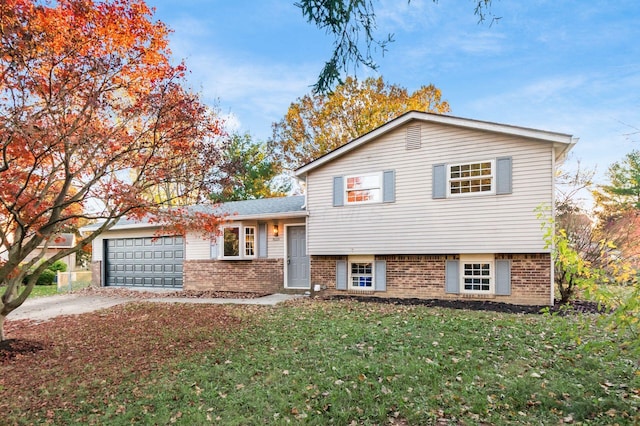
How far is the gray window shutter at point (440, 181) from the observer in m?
11.1

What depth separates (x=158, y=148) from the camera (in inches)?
310

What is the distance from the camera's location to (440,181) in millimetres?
11188

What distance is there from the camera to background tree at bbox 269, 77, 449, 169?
2388 centimetres

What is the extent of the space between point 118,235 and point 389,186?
1272 cm

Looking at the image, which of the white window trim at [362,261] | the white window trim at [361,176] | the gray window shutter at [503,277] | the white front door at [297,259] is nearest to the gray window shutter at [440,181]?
the white window trim at [361,176]

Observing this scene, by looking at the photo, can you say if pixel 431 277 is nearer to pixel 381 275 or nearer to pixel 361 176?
pixel 381 275

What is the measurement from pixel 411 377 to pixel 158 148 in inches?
244

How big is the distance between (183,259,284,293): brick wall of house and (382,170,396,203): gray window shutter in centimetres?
466

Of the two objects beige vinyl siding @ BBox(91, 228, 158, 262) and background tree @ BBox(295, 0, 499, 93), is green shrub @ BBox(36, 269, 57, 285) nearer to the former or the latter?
beige vinyl siding @ BBox(91, 228, 158, 262)

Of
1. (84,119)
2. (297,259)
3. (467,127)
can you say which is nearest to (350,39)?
(84,119)

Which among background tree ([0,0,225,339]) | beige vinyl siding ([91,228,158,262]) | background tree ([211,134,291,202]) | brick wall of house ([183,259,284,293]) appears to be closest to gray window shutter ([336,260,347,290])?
brick wall of house ([183,259,284,293])

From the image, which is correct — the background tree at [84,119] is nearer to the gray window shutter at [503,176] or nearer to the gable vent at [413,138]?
the gable vent at [413,138]

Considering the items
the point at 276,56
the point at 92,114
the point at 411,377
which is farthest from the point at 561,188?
the point at 92,114

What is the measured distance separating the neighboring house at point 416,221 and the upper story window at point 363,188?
32 mm
